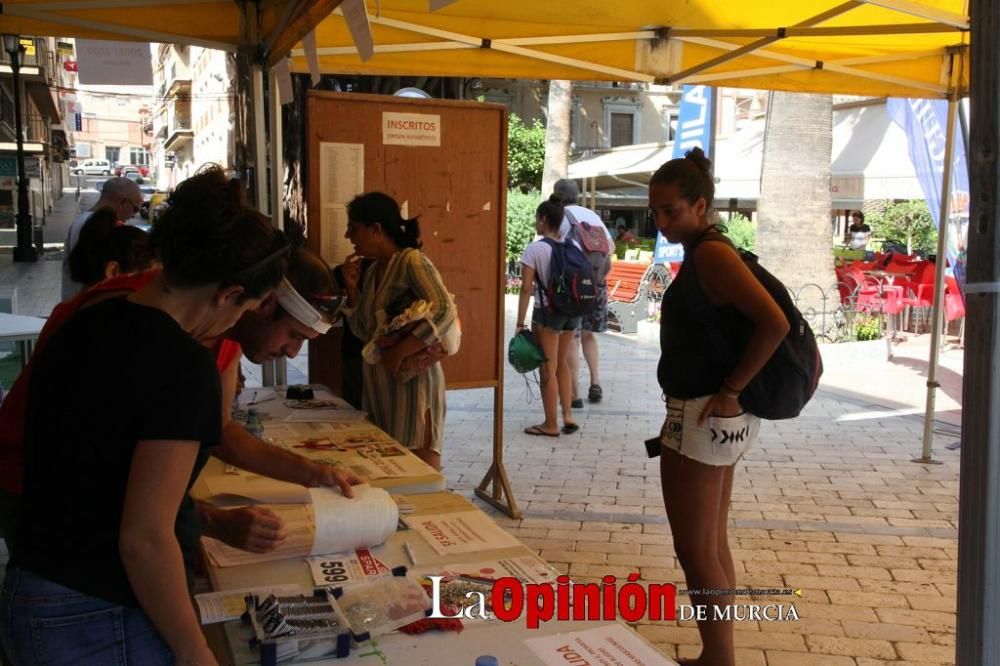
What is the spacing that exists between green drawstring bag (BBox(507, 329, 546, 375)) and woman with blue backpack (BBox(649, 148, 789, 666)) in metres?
3.43

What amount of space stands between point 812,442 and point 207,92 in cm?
4391

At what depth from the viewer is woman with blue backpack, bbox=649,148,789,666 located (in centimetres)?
267

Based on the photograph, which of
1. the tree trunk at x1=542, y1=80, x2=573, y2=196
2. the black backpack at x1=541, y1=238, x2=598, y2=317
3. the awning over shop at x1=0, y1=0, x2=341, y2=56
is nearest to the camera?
the awning over shop at x1=0, y1=0, x2=341, y2=56

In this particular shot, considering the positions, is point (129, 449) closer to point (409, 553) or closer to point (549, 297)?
point (409, 553)

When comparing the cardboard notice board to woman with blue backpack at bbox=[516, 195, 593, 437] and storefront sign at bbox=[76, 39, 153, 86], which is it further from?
woman with blue backpack at bbox=[516, 195, 593, 437]

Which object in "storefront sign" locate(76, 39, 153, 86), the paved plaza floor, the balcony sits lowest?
the paved plaza floor

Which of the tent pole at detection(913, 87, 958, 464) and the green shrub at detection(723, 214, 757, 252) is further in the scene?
the green shrub at detection(723, 214, 757, 252)

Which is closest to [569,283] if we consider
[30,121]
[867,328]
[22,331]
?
[22,331]

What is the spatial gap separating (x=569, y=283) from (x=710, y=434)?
3834 millimetres

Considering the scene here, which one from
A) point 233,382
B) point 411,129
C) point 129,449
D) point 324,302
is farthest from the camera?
point 411,129

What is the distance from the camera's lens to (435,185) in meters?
4.50

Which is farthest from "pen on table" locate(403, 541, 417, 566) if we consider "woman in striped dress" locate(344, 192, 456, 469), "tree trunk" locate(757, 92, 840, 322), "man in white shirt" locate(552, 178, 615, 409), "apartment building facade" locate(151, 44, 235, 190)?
"apartment building facade" locate(151, 44, 235, 190)

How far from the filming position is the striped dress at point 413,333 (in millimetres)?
3584

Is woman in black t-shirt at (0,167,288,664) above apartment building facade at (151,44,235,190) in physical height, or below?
below
